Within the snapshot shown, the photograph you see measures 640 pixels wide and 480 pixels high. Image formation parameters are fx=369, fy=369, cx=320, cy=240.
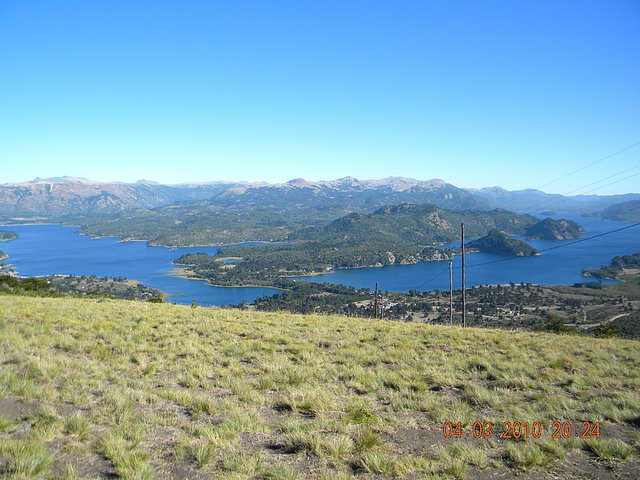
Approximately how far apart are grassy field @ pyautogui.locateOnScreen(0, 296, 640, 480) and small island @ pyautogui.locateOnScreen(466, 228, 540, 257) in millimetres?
184767

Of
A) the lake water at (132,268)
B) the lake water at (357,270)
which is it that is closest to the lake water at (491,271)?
the lake water at (357,270)

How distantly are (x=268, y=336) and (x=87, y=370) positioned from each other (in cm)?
561

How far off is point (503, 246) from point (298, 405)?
198727 mm

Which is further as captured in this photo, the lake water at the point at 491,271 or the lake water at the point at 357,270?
the lake water at the point at 491,271

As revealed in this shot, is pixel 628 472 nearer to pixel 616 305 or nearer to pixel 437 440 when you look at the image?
pixel 437 440

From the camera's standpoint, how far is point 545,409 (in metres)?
6.62

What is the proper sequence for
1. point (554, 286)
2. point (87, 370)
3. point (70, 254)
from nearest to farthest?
point (87, 370), point (554, 286), point (70, 254)

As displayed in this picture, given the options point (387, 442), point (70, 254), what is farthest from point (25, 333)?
point (70, 254)
